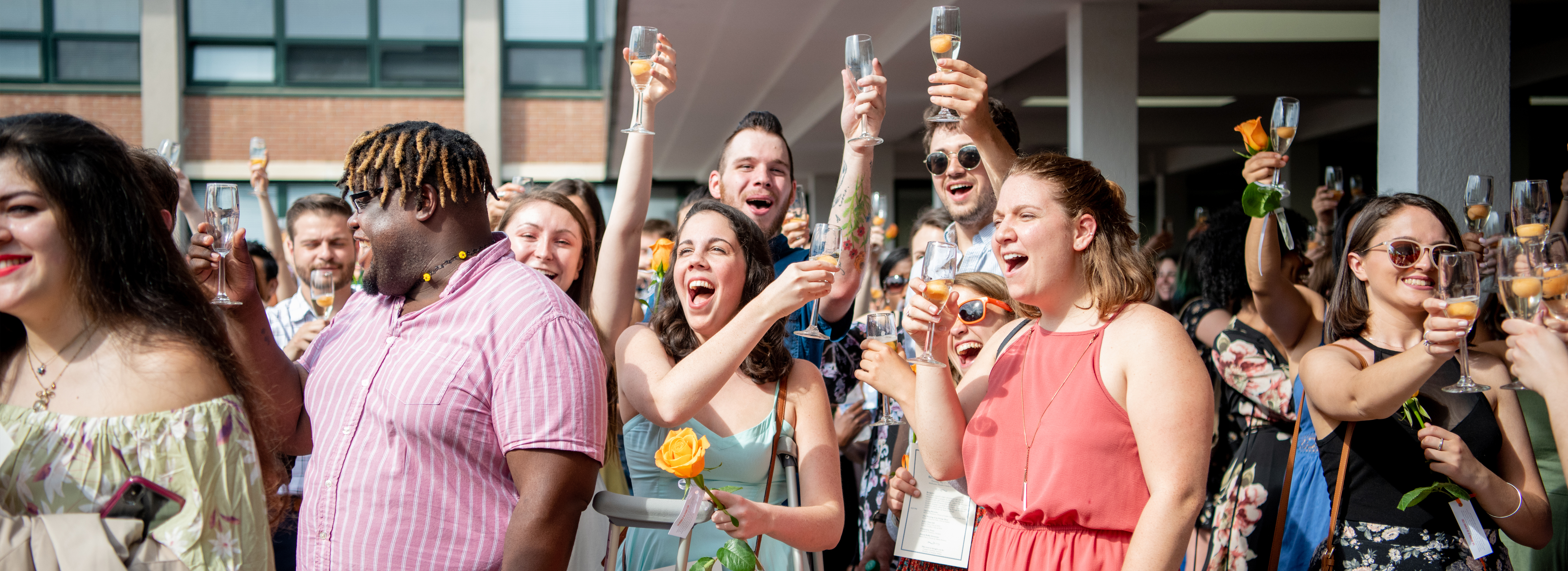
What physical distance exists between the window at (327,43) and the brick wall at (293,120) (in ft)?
1.24

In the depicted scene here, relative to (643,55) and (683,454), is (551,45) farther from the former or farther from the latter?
(683,454)

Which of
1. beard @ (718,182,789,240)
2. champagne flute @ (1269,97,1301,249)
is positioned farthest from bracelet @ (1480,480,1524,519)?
beard @ (718,182,789,240)

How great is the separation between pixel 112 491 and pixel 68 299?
318 mm

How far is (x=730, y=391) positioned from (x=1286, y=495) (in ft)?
5.23

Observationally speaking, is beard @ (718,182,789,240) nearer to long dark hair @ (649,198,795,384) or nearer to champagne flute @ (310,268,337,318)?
long dark hair @ (649,198,795,384)

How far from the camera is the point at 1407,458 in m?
2.49

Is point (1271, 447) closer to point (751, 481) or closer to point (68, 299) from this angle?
point (751, 481)

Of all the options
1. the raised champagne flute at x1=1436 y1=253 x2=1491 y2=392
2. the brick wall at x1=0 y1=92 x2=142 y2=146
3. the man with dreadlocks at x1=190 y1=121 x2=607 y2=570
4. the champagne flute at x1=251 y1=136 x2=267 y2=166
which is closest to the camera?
the man with dreadlocks at x1=190 y1=121 x2=607 y2=570

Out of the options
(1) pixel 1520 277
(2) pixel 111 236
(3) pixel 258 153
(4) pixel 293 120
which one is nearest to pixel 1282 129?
(1) pixel 1520 277

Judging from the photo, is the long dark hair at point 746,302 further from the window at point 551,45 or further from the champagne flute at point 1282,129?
the window at point 551,45

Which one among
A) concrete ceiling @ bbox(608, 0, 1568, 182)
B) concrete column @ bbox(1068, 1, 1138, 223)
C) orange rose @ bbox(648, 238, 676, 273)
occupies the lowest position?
orange rose @ bbox(648, 238, 676, 273)

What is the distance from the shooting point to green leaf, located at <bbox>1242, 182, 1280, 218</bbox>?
9.80 ft

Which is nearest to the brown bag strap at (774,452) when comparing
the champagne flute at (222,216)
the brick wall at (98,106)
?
the champagne flute at (222,216)

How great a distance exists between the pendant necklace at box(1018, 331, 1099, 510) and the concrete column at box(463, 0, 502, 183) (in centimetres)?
1465
